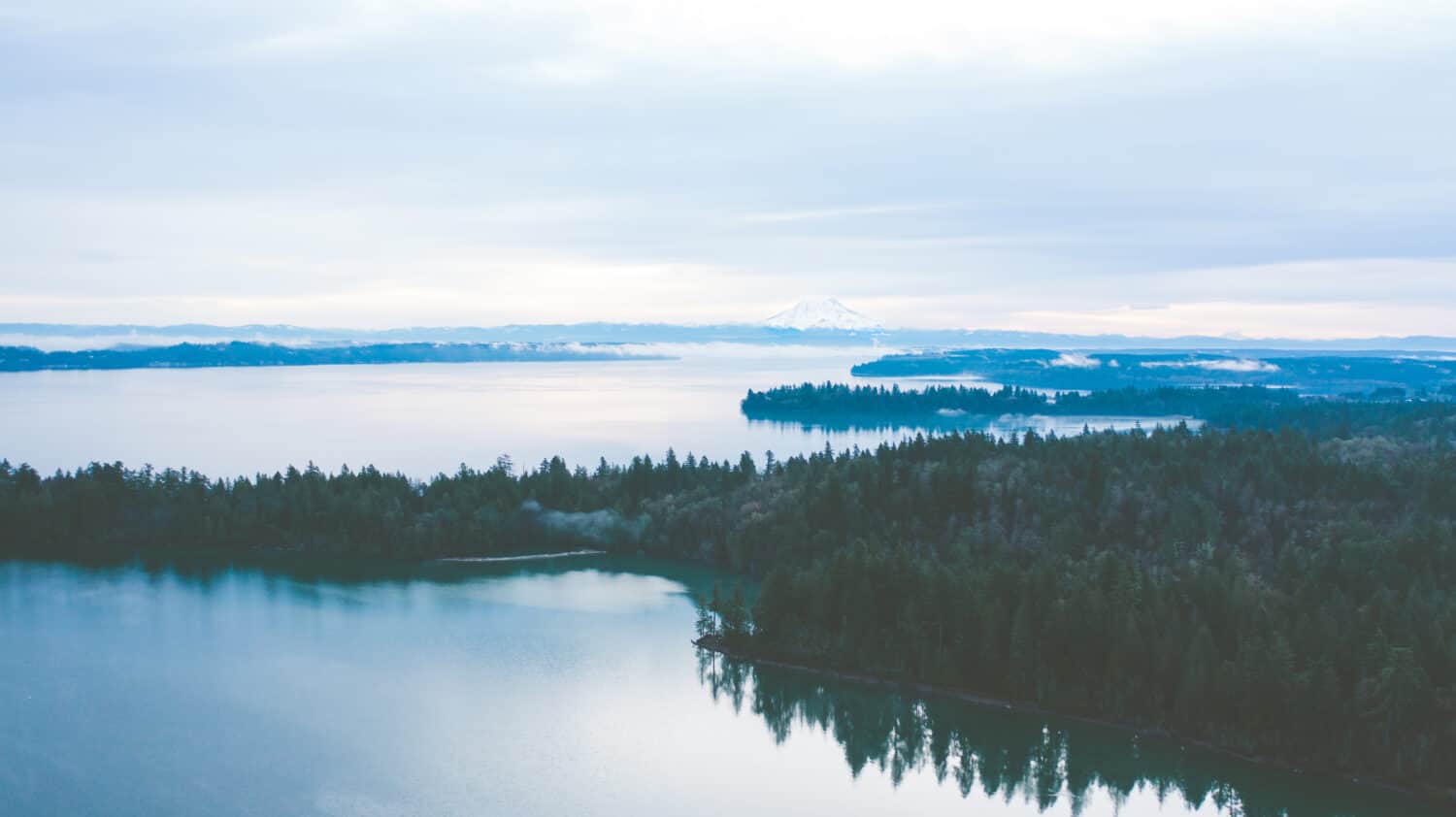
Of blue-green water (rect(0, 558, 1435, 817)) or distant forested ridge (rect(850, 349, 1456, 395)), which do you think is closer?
blue-green water (rect(0, 558, 1435, 817))

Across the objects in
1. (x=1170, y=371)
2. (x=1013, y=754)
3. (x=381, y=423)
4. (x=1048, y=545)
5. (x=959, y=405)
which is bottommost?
(x=1013, y=754)

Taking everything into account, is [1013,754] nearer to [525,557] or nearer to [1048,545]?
[1048,545]

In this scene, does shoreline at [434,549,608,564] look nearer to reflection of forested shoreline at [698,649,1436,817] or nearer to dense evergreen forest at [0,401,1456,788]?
dense evergreen forest at [0,401,1456,788]

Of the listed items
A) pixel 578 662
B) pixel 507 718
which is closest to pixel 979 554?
pixel 578 662

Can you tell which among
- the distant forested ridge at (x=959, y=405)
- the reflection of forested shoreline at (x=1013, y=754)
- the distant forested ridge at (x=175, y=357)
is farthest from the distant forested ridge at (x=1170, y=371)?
the reflection of forested shoreline at (x=1013, y=754)

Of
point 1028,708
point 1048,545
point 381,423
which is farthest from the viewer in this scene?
point 381,423

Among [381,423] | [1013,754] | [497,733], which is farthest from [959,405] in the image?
[497,733]

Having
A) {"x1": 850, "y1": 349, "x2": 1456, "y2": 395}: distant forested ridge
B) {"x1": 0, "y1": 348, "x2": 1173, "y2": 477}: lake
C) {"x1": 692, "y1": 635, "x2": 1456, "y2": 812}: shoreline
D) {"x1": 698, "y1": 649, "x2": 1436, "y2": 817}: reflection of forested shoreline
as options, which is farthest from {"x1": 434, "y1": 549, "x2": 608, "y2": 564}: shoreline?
{"x1": 850, "y1": 349, "x2": 1456, "y2": 395}: distant forested ridge
